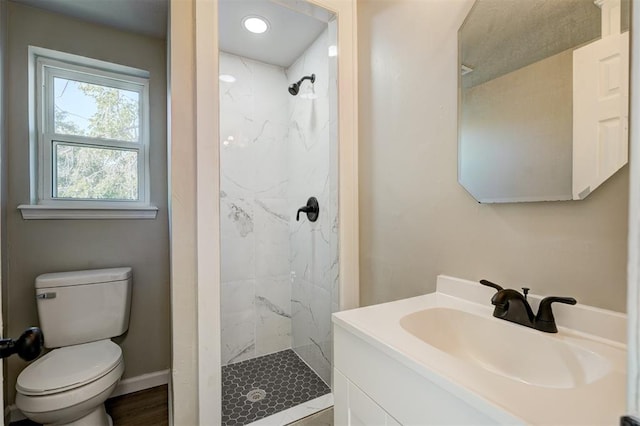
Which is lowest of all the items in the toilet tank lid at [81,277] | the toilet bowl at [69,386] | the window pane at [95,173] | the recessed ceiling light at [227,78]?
the toilet bowl at [69,386]

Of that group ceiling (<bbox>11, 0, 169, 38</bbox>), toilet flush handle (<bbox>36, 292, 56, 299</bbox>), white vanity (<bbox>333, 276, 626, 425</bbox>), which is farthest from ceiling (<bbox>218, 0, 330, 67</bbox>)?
toilet flush handle (<bbox>36, 292, 56, 299</bbox>)

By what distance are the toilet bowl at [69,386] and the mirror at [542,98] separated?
1806 millimetres

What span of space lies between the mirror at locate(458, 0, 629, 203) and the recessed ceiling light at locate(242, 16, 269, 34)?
122 centimetres

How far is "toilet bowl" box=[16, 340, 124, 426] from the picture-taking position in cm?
120

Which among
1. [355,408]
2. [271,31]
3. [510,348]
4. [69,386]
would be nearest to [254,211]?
[271,31]

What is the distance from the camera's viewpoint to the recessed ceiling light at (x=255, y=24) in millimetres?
1683

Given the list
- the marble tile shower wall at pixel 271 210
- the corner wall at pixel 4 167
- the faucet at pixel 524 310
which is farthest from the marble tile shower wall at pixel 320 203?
the corner wall at pixel 4 167

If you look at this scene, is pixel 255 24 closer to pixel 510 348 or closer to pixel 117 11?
pixel 117 11

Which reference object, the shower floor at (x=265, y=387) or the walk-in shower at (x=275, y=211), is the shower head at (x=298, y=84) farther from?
the shower floor at (x=265, y=387)

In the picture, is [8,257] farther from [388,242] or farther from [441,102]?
[441,102]

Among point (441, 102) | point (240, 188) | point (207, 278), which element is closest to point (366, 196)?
point (441, 102)

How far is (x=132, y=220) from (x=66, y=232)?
0.33 metres

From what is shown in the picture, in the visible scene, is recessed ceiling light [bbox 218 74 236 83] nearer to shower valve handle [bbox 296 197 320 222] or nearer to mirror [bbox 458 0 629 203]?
shower valve handle [bbox 296 197 320 222]

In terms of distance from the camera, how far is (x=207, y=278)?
1.14 meters
